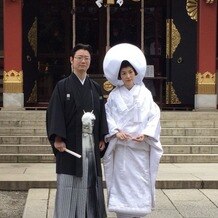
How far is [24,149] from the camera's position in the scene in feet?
34.2

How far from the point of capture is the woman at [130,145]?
5.17 m

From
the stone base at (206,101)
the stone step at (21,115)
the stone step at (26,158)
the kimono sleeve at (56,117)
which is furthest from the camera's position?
the stone base at (206,101)

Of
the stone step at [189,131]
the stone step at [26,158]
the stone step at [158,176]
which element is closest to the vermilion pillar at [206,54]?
the stone step at [189,131]

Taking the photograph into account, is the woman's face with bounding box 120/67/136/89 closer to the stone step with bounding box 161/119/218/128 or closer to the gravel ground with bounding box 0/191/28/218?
the gravel ground with bounding box 0/191/28/218

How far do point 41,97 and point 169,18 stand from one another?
390 centimetres

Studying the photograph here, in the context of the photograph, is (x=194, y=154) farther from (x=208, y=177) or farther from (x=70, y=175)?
(x=70, y=175)

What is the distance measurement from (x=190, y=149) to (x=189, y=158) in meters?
0.38

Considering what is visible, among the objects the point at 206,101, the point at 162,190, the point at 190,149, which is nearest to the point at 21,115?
the point at 190,149

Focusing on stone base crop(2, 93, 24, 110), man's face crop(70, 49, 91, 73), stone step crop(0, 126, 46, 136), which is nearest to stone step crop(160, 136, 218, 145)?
stone step crop(0, 126, 46, 136)

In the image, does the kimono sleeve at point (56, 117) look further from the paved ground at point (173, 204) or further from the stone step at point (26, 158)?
the stone step at point (26, 158)

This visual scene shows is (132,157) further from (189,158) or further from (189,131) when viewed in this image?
(189,131)

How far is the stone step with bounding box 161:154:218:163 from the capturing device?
10.2 m

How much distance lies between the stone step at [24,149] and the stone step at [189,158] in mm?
2136

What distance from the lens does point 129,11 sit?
591 inches
